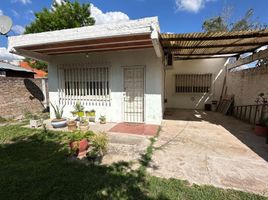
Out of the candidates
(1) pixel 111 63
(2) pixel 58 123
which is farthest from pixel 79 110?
(1) pixel 111 63

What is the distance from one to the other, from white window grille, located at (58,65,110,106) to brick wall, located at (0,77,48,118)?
2462 mm

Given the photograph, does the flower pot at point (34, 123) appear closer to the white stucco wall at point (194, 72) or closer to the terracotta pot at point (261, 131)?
the white stucco wall at point (194, 72)

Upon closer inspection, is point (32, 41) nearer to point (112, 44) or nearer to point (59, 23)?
point (112, 44)

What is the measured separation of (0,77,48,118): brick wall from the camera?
6863mm

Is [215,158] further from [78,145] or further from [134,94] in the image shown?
[134,94]

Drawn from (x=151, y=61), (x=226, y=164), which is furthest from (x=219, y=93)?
(x=226, y=164)

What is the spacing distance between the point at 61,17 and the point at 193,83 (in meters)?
14.5

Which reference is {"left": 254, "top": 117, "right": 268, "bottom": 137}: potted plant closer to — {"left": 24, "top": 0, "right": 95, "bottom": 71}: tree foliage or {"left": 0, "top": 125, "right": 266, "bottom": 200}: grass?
{"left": 0, "top": 125, "right": 266, "bottom": 200}: grass

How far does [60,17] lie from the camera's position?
15.5m

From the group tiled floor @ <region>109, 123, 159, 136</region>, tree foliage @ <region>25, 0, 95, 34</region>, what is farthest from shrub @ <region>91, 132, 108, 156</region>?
tree foliage @ <region>25, 0, 95, 34</region>

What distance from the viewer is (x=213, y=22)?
1653 centimetres

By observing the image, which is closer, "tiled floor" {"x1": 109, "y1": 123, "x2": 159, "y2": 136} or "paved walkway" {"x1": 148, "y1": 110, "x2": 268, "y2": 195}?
"paved walkway" {"x1": 148, "y1": 110, "x2": 268, "y2": 195}

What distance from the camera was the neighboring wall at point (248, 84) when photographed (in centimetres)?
581

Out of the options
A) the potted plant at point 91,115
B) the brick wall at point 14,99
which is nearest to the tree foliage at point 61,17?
the brick wall at point 14,99
